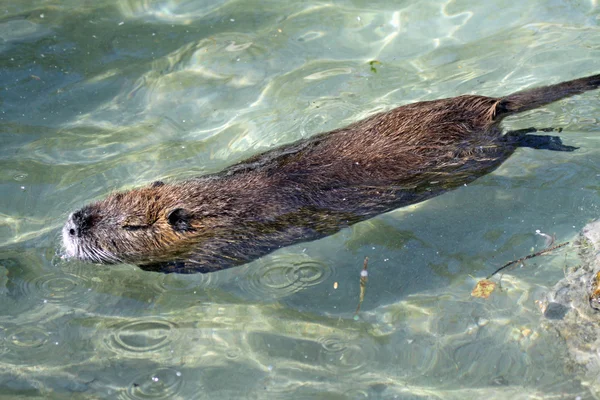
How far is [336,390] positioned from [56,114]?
3256 millimetres

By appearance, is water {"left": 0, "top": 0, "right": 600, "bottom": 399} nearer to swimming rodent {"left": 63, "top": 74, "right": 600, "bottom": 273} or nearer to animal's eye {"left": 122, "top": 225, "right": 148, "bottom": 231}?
swimming rodent {"left": 63, "top": 74, "right": 600, "bottom": 273}

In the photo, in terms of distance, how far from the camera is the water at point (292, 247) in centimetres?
351

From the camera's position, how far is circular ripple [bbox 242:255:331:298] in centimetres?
397

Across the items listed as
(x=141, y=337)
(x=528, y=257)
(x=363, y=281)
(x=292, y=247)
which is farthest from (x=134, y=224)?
(x=528, y=257)

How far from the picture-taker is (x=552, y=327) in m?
3.53

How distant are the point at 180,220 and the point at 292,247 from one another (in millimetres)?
720

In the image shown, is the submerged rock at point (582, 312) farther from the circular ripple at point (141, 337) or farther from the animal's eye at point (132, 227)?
the animal's eye at point (132, 227)

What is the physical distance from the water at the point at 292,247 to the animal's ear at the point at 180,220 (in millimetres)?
326

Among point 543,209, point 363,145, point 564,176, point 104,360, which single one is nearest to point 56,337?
point 104,360

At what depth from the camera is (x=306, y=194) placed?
3961 mm

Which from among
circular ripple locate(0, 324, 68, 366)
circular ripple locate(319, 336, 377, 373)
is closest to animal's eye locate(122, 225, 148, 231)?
circular ripple locate(0, 324, 68, 366)

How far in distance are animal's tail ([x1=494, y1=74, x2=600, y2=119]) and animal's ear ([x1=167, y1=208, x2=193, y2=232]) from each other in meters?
1.99

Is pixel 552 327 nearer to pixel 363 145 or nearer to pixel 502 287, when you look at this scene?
pixel 502 287

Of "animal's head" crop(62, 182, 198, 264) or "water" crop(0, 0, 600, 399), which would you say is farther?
"animal's head" crop(62, 182, 198, 264)
